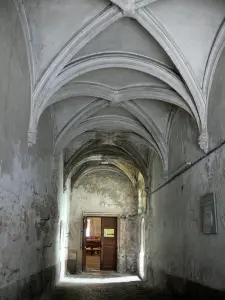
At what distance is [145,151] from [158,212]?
2.77 metres

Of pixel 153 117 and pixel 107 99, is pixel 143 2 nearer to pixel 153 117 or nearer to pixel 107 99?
pixel 107 99

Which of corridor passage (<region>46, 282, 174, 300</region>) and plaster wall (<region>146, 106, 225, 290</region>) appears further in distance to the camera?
corridor passage (<region>46, 282, 174, 300</region>)

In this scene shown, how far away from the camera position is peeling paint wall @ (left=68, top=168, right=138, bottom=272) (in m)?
Answer: 18.9

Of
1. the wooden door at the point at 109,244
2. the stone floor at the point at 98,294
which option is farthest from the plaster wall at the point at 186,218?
the wooden door at the point at 109,244

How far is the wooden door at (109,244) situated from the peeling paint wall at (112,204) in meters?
0.45

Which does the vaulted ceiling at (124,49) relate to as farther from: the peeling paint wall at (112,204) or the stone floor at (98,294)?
the peeling paint wall at (112,204)

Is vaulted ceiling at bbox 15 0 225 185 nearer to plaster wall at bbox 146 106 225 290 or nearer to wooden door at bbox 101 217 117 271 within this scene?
plaster wall at bbox 146 106 225 290

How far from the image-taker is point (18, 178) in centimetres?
659

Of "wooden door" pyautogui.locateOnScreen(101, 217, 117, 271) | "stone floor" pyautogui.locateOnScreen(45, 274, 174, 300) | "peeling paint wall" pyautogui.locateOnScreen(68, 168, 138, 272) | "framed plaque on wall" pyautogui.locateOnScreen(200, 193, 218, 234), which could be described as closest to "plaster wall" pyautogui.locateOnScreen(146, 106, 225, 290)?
"framed plaque on wall" pyautogui.locateOnScreen(200, 193, 218, 234)

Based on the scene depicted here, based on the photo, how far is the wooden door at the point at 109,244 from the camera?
63.5ft

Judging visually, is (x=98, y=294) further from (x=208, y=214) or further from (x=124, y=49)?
(x=124, y=49)

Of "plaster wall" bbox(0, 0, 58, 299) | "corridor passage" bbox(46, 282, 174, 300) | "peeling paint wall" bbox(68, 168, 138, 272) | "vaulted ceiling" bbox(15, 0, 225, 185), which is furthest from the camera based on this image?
"peeling paint wall" bbox(68, 168, 138, 272)

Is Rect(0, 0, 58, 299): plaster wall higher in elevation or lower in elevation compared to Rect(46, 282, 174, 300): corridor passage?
higher

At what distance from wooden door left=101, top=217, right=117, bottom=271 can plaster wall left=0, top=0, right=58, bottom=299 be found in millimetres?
10188
